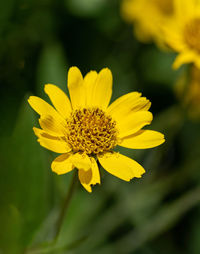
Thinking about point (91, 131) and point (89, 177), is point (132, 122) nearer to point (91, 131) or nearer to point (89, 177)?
point (91, 131)

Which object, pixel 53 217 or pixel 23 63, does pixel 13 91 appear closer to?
pixel 23 63

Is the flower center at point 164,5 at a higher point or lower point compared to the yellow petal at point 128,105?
higher

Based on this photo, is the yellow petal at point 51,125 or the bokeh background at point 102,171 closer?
the yellow petal at point 51,125

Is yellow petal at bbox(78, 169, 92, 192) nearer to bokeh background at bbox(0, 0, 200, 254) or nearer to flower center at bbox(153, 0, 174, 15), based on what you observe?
bokeh background at bbox(0, 0, 200, 254)

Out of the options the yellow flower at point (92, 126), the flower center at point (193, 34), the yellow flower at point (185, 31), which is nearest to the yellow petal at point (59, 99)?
the yellow flower at point (92, 126)

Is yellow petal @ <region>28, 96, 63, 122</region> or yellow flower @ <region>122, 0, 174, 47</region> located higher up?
yellow flower @ <region>122, 0, 174, 47</region>

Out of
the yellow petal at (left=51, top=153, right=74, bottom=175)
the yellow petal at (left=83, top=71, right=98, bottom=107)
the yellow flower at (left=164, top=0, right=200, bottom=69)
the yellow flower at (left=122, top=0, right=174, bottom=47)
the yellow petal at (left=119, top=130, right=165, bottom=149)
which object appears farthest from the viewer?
the yellow flower at (left=122, top=0, right=174, bottom=47)

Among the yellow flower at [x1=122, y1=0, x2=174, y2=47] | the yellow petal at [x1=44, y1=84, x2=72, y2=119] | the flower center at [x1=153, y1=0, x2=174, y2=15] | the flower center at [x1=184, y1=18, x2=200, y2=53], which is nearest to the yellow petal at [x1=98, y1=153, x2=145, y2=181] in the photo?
the yellow petal at [x1=44, y1=84, x2=72, y2=119]

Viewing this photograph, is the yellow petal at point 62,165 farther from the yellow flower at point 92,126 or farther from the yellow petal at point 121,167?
the yellow petal at point 121,167

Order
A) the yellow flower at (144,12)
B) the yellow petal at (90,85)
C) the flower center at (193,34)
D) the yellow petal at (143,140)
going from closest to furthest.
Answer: the yellow petal at (143,140) < the yellow petal at (90,85) < the flower center at (193,34) < the yellow flower at (144,12)
